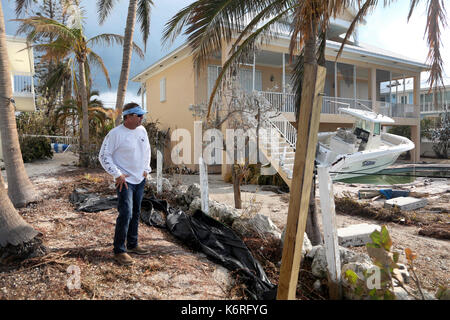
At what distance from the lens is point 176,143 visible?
16.4 metres

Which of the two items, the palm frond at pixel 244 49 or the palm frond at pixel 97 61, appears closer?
the palm frond at pixel 244 49

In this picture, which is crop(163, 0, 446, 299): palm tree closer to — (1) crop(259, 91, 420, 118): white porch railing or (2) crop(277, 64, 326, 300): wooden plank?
(2) crop(277, 64, 326, 300): wooden plank

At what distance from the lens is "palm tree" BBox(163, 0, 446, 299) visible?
2.27 meters

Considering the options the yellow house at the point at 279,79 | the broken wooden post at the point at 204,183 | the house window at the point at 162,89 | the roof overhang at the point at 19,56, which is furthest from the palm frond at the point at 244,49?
the house window at the point at 162,89

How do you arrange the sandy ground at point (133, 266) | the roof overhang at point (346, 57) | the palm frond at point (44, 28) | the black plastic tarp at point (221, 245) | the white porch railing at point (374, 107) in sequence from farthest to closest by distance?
1. the white porch railing at point (374, 107)
2. the roof overhang at point (346, 57)
3. the palm frond at point (44, 28)
4. the black plastic tarp at point (221, 245)
5. the sandy ground at point (133, 266)

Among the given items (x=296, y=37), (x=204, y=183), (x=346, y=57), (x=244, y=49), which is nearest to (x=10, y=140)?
(x=204, y=183)

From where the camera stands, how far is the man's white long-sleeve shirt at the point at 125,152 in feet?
11.1

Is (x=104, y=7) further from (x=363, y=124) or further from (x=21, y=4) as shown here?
(x=363, y=124)

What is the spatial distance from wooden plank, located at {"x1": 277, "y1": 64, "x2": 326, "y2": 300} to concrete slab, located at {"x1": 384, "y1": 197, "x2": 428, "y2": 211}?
617 centimetres

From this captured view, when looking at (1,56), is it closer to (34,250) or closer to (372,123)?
(34,250)

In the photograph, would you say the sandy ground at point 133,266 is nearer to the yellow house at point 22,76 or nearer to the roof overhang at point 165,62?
the yellow house at point 22,76

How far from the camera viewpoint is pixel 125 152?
11.4 ft

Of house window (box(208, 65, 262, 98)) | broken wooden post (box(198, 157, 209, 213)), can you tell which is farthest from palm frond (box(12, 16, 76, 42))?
broken wooden post (box(198, 157, 209, 213))

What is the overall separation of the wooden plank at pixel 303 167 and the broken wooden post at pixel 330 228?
776 millimetres
